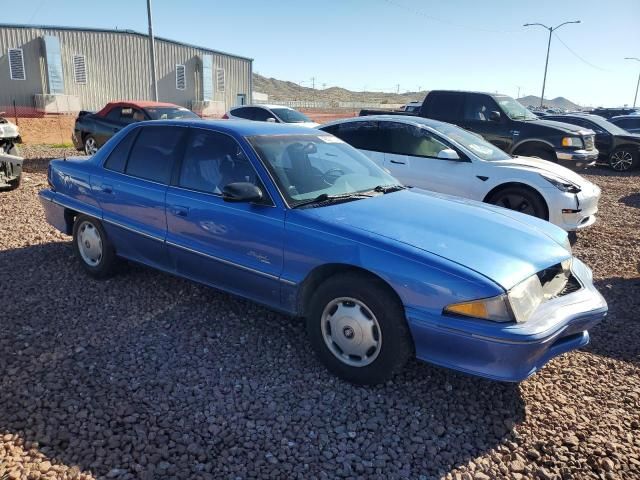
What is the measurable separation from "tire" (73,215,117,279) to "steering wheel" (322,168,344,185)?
2.15 m

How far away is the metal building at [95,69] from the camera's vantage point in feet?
86.5

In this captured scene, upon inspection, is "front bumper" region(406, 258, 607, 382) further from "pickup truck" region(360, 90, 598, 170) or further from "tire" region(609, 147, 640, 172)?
"tire" region(609, 147, 640, 172)

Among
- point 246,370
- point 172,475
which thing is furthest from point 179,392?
point 172,475

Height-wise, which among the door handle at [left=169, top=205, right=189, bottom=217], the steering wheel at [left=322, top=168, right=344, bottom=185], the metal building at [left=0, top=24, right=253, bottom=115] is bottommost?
the door handle at [left=169, top=205, right=189, bottom=217]

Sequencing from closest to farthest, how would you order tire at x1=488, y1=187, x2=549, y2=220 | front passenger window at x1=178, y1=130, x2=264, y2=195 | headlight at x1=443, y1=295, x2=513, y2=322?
headlight at x1=443, y1=295, x2=513, y2=322 < front passenger window at x1=178, y1=130, x2=264, y2=195 < tire at x1=488, y1=187, x2=549, y2=220

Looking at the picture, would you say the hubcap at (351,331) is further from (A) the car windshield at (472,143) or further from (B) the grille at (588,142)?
Result: (B) the grille at (588,142)

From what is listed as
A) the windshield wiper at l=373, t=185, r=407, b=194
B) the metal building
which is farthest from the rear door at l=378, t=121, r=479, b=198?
the metal building

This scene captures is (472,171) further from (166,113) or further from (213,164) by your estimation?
(166,113)

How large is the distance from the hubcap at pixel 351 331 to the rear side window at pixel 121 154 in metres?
2.49

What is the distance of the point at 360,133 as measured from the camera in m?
7.39

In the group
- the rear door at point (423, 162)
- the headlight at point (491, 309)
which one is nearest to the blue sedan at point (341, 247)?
the headlight at point (491, 309)

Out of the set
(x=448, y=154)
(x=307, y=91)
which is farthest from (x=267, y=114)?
(x=307, y=91)

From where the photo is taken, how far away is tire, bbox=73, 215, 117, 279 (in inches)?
183

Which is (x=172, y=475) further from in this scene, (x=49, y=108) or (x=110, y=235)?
(x=49, y=108)
